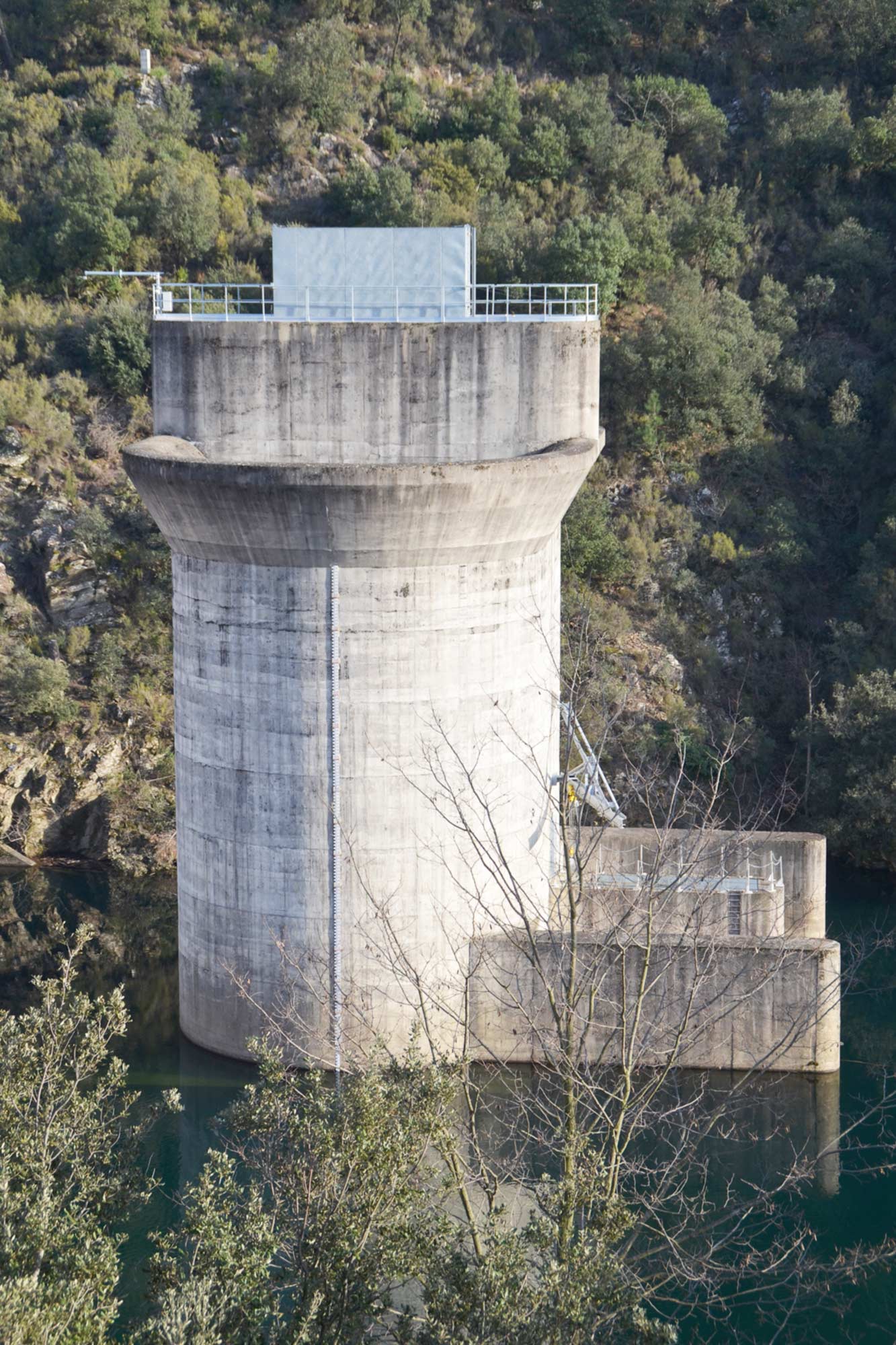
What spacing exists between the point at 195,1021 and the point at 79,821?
1097 cm

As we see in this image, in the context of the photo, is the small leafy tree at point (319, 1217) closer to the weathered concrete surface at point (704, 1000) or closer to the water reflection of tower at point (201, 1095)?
the water reflection of tower at point (201, 1095)

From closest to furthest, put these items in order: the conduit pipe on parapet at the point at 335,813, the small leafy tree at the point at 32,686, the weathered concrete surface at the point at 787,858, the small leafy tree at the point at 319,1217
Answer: the small leafy tree at the point at 319,1217, the conduit pipe on parapet at the point at 335,813, the weathered concrete surface at the point at 787,858, the small leafy tree at the point at 32,686

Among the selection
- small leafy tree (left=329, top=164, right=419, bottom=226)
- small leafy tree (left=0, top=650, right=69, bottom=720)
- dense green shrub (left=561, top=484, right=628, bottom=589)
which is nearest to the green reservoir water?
small leafy tree (left=0, top=650, right=69, bottom=720)

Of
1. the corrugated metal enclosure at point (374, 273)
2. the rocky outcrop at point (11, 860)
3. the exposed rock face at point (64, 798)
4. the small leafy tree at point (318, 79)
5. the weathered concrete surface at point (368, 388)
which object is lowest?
the rocky outcrop at point (11, 860)

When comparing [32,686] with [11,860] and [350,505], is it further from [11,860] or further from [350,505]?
[350,505]

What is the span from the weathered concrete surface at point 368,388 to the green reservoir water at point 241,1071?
9.24 m

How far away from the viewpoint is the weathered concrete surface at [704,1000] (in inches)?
957

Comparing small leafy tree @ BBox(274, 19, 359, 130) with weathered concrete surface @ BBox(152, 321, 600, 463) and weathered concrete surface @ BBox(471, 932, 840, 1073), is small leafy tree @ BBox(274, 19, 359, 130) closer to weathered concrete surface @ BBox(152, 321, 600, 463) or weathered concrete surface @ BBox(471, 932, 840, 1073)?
weathered concrete surface @ BBox(152, 321, 600, 463)

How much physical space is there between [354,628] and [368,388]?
11.6 feet

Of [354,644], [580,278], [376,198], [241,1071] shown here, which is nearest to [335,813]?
[354,644]

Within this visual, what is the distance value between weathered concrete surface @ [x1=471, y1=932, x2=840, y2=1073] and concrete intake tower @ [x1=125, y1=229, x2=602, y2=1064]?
0.85m

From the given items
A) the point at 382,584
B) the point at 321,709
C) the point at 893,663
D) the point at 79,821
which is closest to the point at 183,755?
the point at 321,709

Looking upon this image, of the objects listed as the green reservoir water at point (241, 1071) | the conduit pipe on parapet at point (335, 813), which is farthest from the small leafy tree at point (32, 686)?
the conduit pipe on parapet at point (335, 813)

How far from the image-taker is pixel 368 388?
78.3 feet
